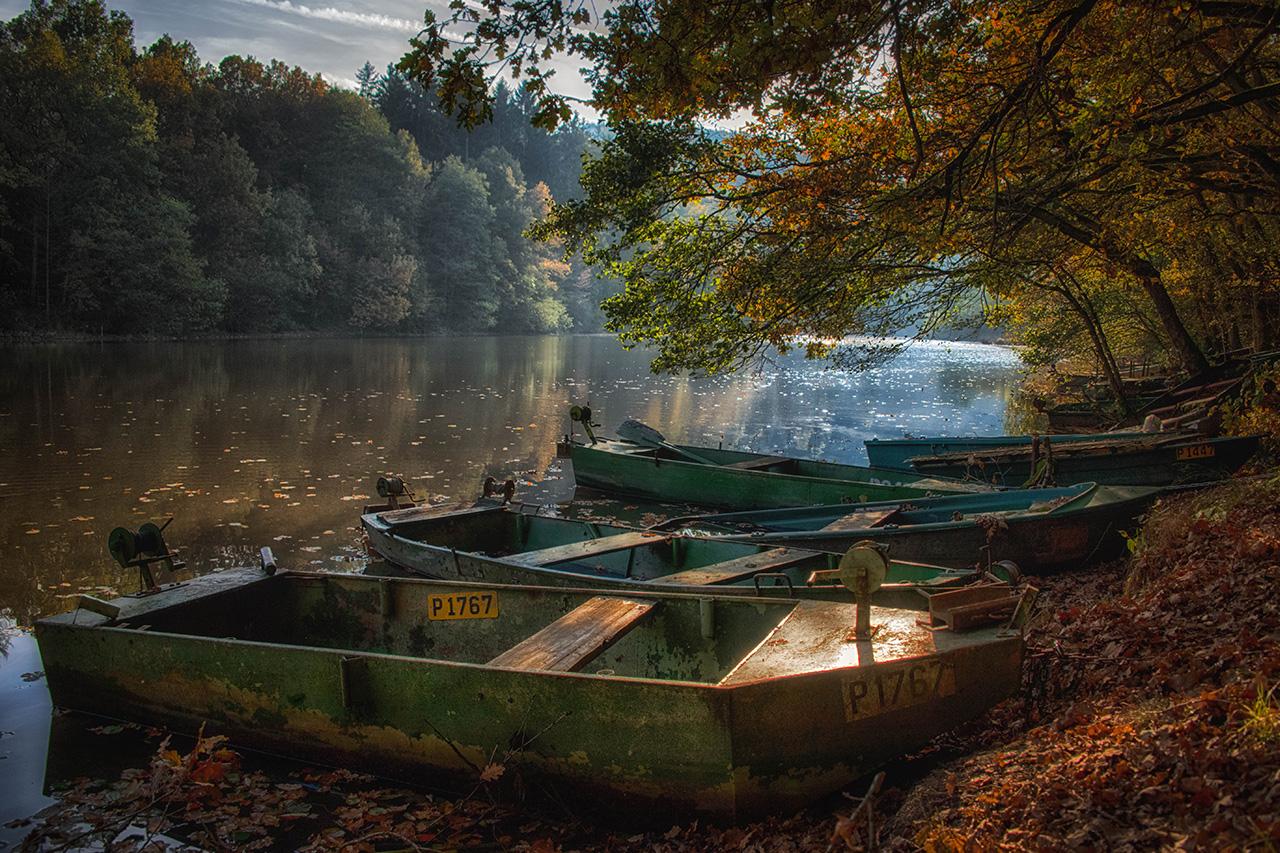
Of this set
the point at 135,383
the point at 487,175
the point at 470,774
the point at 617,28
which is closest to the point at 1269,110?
the point at 617,28

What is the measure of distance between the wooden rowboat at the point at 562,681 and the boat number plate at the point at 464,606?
0.04 ft

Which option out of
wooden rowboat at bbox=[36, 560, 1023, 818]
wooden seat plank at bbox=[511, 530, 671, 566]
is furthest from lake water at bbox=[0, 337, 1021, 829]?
wooden seat plank at bbox=[511, 530, 671, 566]

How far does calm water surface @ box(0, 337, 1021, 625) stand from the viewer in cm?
1205

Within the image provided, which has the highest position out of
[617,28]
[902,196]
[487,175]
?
[487,175]

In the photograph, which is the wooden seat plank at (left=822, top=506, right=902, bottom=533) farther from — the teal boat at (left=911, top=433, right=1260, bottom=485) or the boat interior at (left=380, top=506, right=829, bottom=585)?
the teal boat at (left=911, top=433, right=1260, bottom=485)

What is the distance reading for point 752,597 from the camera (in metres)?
6.12

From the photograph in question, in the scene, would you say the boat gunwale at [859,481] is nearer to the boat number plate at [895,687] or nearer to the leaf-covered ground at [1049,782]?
the leaf-covered ground at [1049,782]

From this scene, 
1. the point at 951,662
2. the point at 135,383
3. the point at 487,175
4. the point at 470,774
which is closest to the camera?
the point at 951,662

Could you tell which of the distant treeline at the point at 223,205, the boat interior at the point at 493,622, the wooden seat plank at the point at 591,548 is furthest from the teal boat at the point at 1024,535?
the distant treeline at the point at 223,205

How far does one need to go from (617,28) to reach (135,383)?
27.2 m

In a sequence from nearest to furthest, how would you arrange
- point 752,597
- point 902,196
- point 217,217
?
point 752,597
point 902,196
point 217,217

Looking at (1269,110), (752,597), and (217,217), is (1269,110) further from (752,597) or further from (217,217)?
(217,217)

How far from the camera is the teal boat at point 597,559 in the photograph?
6.87 meters

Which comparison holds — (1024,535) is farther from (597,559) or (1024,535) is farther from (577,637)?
(577,637)
